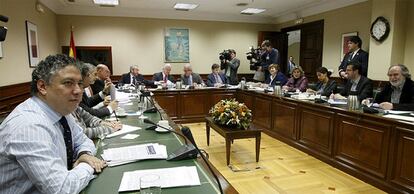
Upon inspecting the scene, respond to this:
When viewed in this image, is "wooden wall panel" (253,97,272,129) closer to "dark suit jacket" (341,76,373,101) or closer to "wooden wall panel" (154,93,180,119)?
"dark suit jacket" (341,76,373,101)

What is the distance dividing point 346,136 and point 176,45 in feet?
18.1

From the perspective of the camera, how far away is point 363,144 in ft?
9.09

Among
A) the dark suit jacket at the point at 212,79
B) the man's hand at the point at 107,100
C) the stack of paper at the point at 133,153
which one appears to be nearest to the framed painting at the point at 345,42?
the dark suit jacket at the point at 212,79

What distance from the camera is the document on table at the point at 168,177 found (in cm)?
111

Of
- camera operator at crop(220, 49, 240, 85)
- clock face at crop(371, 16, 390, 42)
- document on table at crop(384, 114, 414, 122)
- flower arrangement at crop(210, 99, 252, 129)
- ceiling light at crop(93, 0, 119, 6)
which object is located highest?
ceiling light at crop(93, 0, 119, 6)

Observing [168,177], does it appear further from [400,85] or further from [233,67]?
[233,67]

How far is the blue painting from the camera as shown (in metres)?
7.52

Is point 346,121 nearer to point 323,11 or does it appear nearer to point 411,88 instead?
point 411,88

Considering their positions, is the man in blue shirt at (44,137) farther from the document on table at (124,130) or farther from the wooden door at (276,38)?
the wooden door at (276,38)

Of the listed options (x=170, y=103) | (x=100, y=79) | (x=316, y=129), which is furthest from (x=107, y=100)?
(x=316, y=129)

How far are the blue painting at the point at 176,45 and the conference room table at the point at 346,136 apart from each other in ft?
10.6

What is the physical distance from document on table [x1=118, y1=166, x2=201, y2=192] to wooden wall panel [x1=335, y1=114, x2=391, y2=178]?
2.14m

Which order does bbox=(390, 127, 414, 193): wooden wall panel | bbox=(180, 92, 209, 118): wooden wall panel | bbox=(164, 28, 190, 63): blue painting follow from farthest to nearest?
bbox=(164, 28, 190, 63): blue painting → bbox=(180, 92, 209, 118): wooden wall panel → bbox=(390, 127, 414, 193): wooden wall panel

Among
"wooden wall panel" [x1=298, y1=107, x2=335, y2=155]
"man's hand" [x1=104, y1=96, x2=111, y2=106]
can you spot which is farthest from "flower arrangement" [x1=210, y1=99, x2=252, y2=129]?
"man's hand" [x1=104, y1=96, x2=111, y2=106]
